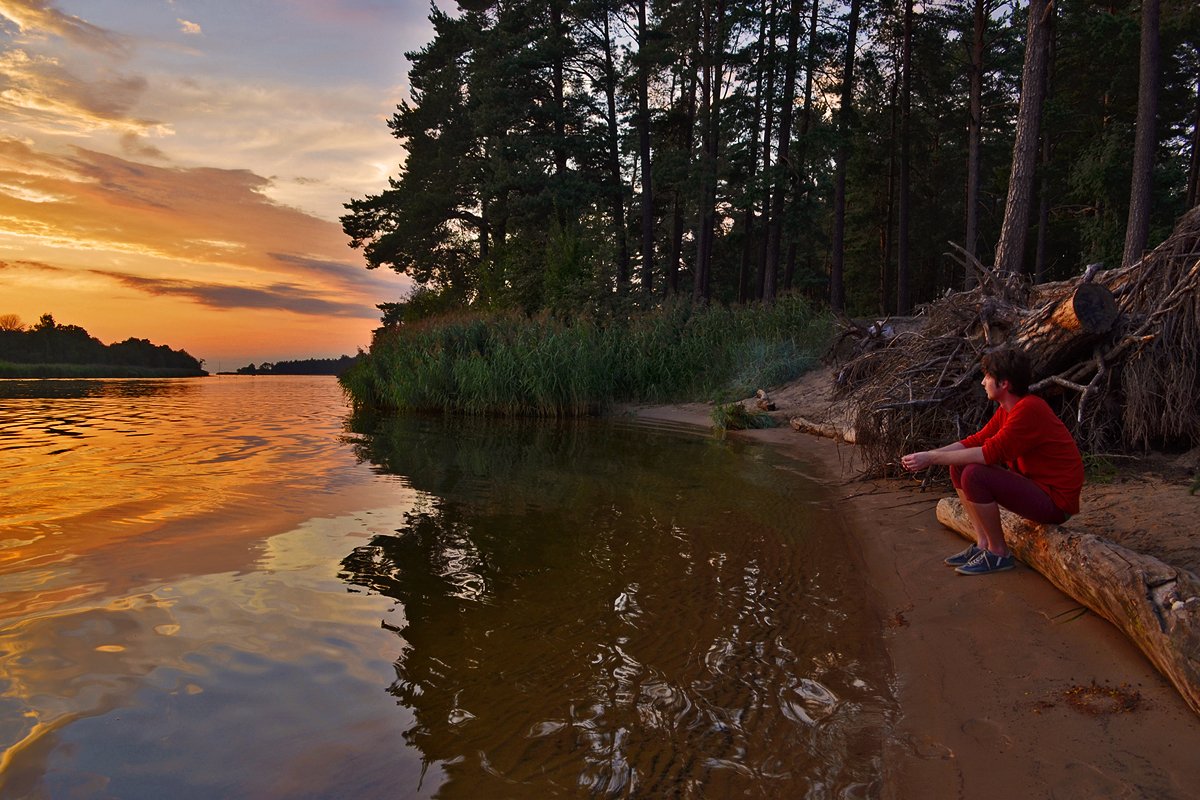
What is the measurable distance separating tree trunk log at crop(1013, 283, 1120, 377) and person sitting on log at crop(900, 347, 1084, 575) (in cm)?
191

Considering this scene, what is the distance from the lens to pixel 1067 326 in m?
5.36

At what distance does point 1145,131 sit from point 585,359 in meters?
12.9

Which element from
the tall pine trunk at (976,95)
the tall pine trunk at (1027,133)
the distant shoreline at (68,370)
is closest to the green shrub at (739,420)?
the tall pine trunk at (1027,133)

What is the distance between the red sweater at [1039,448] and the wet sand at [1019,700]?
544mm

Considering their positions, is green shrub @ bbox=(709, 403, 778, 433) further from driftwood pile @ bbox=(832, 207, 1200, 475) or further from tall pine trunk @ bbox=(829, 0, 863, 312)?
tall pine trunk @ bbox=(829, 0, 863, 312)

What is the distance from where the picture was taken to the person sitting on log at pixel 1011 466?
144 inches

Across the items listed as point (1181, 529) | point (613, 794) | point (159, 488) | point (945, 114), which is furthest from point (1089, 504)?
point (945, 114)

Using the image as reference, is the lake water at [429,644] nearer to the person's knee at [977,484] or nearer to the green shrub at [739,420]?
the person's knee at [977,484]

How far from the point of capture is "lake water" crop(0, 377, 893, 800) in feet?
7.22

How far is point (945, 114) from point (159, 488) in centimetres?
3049

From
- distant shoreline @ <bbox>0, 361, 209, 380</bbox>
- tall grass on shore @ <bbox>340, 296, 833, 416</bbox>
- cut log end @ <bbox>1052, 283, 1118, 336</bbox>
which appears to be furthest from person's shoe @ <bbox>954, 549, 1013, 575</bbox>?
distant shoreline @ <bbox>0, 361, 209, 380</bbox>

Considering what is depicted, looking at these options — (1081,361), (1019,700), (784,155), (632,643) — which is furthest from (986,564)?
(784,155)

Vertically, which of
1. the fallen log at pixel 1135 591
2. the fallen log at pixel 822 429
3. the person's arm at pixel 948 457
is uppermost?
the person's arm at pixel 948 457

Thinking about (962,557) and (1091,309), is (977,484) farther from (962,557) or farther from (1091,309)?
(1091,309)
